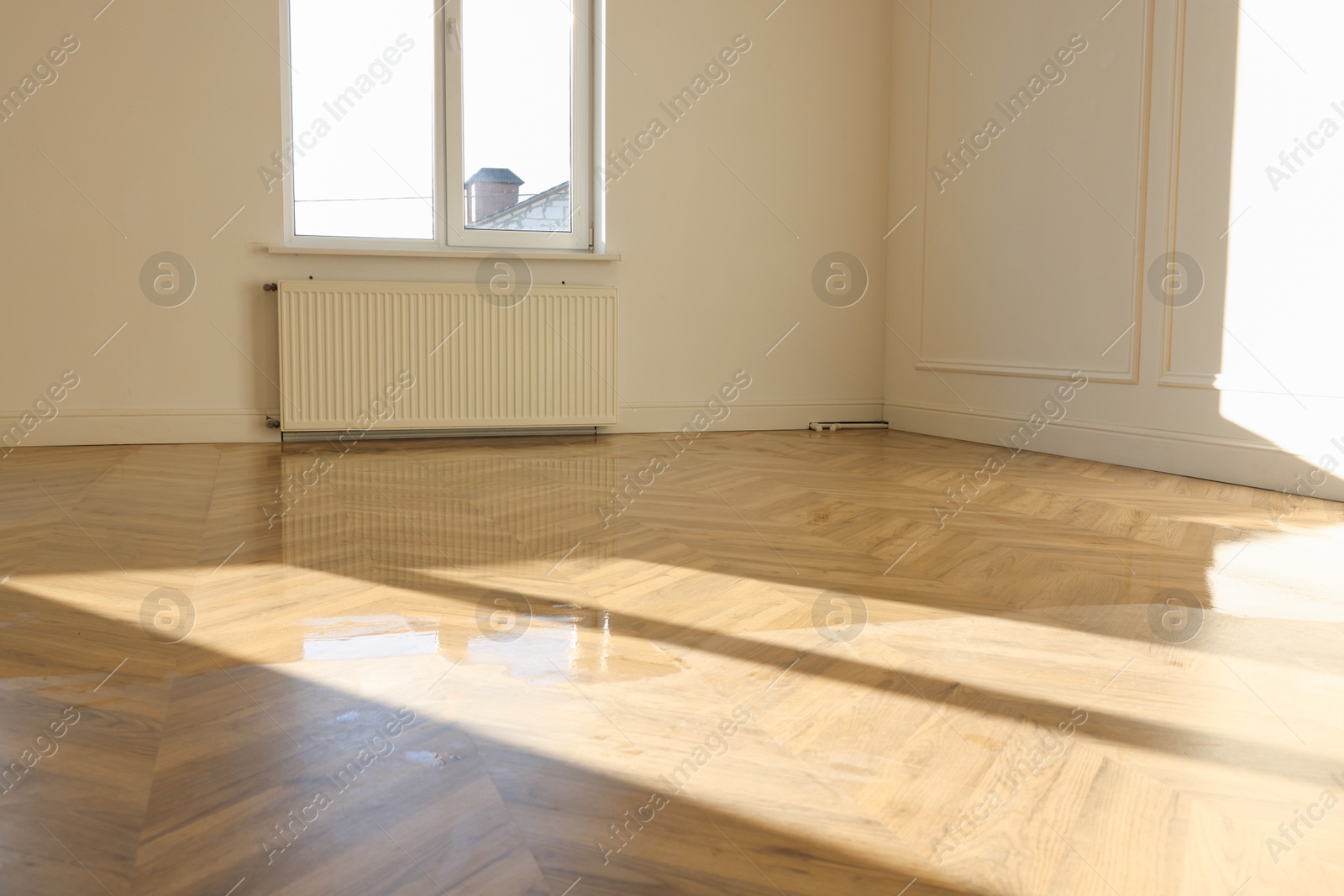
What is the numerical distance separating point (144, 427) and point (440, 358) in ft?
4.51

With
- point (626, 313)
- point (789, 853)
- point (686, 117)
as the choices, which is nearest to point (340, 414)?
point (626, 313)

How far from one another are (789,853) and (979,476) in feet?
10.2

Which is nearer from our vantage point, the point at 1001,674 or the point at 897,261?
the point at 1001,674

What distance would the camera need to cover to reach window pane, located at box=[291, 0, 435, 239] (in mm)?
4973

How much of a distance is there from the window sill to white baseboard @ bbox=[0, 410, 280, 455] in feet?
2.54

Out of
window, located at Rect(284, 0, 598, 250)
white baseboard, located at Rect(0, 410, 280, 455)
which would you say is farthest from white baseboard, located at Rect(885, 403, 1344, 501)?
white baseboard, located at Rect(0, 410, 280, 455)

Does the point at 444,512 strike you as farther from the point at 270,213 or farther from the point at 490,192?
the point at 490,192

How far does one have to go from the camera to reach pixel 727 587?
2.29 metres

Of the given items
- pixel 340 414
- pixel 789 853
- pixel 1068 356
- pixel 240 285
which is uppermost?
pixel 240 285

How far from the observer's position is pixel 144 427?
4793mm

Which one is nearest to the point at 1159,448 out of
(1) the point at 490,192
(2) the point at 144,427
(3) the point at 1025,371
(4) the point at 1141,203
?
(3) the point at 1025,371

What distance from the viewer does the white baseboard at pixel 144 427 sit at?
4.67 metres

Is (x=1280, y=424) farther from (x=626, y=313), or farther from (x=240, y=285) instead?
(x=240, y=285)

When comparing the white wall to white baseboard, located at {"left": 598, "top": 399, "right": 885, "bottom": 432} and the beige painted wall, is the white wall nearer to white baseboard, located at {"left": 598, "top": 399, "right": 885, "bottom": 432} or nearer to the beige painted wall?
white baseboard, located at {"left": 598, "top": 399, "right": 885, "bottom": 432}
